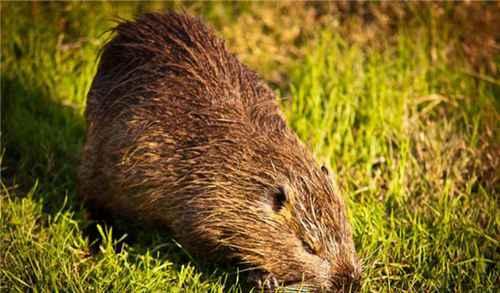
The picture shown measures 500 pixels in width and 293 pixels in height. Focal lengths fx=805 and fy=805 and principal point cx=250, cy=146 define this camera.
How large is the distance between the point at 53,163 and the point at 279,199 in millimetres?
1771

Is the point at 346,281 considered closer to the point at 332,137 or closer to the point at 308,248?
the point at 308,248

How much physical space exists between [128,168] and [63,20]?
230cm

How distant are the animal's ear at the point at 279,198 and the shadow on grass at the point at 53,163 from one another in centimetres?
46

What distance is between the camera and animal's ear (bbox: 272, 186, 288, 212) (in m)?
3.72

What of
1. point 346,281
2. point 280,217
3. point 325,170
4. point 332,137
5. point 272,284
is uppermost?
point 332,137

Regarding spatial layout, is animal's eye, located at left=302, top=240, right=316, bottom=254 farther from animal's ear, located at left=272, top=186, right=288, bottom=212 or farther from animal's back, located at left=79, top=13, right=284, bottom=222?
animal's back, located at left=79, top=13, right=284, bottom=222

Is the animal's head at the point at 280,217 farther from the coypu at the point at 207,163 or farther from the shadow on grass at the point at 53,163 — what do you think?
the shadow on grass at the point at 53,163

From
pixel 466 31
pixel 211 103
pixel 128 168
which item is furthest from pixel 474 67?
pixel 128 168

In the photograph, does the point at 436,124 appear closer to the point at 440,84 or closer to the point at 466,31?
the point at 440,84

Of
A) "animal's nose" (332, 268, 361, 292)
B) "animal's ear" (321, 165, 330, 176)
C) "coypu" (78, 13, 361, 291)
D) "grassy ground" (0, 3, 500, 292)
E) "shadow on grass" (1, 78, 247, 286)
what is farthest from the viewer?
"shadow on grass" (1, 78, 247, 286)

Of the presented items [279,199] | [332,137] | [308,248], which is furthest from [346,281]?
[332,137]

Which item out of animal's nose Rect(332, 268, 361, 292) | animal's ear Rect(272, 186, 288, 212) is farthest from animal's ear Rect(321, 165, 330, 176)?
animal's nose Rect(332, 268, 361, 292)

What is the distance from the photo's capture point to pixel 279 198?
3.76m

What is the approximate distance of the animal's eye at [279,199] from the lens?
372 cm
